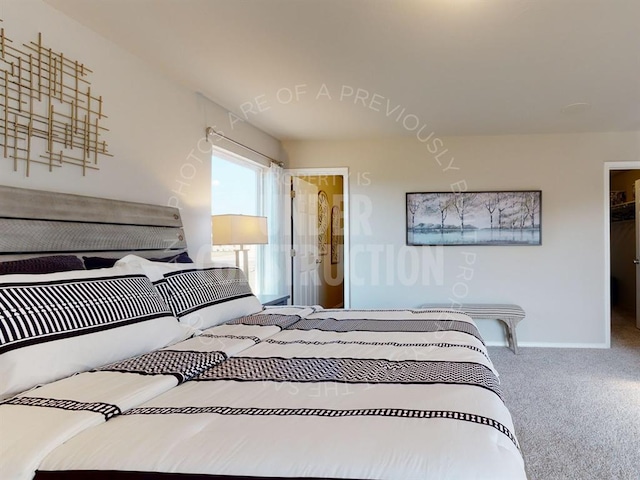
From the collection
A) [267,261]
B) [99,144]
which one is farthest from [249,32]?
[267,261]

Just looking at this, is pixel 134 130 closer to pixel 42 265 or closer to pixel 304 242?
pixel 42 265

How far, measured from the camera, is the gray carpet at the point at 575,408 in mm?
2184

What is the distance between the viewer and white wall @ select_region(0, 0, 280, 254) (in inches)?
80.7

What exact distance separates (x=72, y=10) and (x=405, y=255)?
378cm

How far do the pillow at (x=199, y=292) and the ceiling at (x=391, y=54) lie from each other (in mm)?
1261

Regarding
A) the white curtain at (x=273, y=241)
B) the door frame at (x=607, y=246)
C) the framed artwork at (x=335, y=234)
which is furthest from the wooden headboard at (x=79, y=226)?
the door frame at (x=607, y=246)

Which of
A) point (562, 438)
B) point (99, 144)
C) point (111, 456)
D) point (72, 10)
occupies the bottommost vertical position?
point (562, 438)

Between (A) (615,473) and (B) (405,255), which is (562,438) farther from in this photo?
(B) (405,255)

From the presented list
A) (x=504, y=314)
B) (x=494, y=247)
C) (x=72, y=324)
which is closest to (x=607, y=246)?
(x=494, y=247)

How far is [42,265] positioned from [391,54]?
2.16m

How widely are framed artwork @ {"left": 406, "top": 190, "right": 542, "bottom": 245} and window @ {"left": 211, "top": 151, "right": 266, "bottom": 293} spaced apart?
66.4 inches

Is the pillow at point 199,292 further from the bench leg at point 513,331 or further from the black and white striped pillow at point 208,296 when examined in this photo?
the bench leg at point 513,331

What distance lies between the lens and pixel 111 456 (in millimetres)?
890

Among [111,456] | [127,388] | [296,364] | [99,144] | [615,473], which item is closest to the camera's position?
[111,456]
